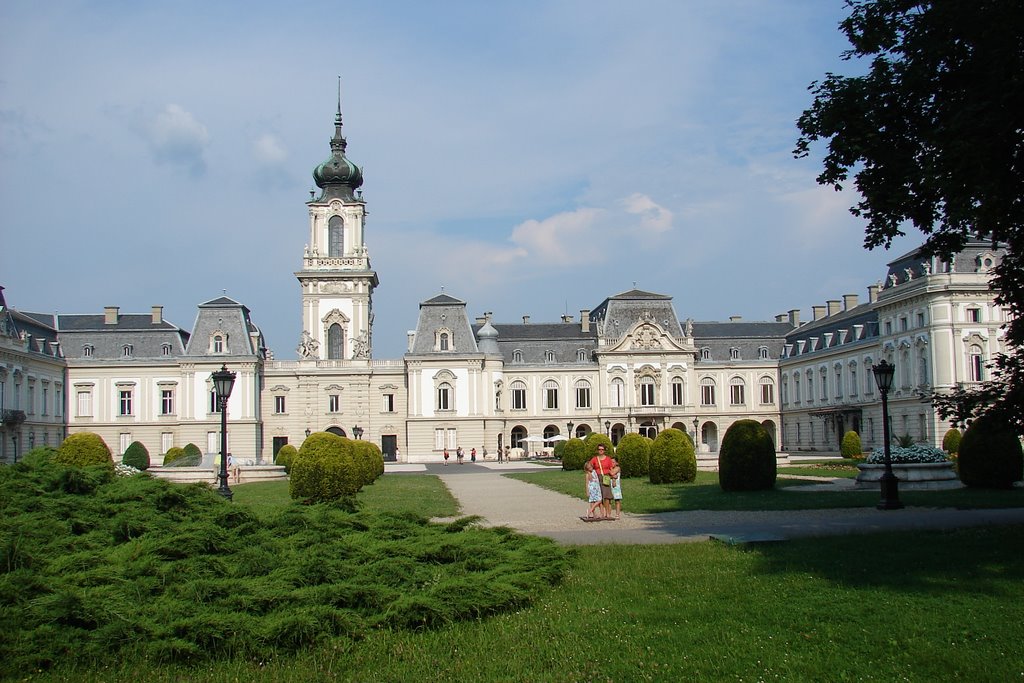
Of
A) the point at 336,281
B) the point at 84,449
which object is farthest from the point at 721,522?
the point at 336,281

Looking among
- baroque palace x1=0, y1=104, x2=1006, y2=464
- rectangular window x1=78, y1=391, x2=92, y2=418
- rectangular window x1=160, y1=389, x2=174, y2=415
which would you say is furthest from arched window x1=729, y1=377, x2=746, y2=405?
rectangular window x1=78, y1=391, x2=92, y2=418

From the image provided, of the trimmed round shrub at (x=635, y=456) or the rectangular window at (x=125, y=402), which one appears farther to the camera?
the rectangular window at (x=125, y=402)

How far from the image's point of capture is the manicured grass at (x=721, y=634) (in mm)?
7539

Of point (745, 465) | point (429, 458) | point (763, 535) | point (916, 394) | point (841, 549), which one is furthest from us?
point (429, 458)

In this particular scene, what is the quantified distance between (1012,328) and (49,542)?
45.5 feet

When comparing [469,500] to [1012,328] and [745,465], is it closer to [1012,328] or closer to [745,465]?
[745,465]

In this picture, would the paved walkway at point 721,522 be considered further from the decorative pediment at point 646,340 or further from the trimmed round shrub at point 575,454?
the decorative pediment at point 646,340

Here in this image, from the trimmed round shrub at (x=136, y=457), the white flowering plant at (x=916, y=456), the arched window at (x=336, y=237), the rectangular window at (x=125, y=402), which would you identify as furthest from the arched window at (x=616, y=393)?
the white flowering plant at (x=916, y=456)

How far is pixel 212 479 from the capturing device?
117 ft

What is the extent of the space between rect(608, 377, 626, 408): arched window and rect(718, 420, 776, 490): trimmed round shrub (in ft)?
149

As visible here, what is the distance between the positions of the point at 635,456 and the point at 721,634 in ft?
89.7

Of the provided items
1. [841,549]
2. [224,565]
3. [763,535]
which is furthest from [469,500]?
[224,565]

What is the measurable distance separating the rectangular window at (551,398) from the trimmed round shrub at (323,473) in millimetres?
47628

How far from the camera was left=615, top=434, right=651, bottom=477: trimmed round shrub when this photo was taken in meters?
35.5
